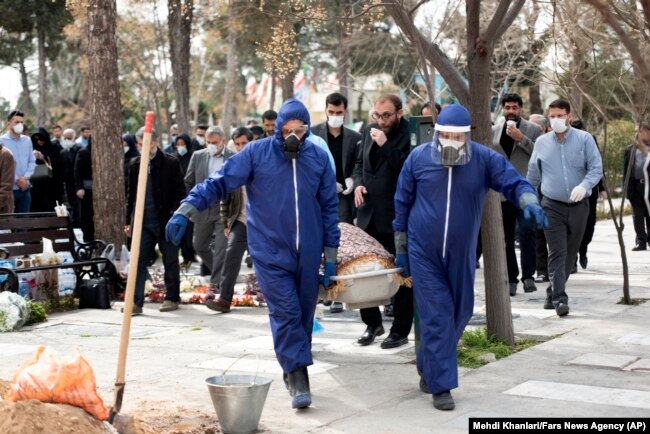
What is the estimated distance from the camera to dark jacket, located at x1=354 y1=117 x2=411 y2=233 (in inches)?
356

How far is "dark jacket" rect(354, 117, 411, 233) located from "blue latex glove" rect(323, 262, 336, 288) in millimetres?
1940

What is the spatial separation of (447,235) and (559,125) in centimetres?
400

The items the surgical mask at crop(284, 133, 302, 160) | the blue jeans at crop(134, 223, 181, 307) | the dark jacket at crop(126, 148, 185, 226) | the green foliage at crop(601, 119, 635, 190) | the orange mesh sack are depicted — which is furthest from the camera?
the green foliage at crop(601, 119, 635, 190)

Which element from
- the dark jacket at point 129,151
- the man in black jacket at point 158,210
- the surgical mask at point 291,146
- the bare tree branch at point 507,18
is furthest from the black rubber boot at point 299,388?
the dark jacket at point 129,151

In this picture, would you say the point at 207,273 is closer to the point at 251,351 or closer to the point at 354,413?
the point at 251,351

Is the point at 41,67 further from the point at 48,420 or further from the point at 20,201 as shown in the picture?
the point at 48,420

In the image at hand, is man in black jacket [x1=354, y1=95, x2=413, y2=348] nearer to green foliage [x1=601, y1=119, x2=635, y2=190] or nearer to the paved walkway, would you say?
the paved walkway

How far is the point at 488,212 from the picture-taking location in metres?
8.73

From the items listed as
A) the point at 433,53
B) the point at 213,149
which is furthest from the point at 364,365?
the point at 213,149

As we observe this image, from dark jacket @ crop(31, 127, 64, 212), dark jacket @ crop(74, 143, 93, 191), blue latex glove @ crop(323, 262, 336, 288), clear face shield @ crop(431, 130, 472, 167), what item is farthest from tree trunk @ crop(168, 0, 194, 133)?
clear face shield @ crop(431, 130, 472, 167)

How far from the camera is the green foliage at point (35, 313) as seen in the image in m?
10.5

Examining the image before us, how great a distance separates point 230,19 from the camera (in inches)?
1064

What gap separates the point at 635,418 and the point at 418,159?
2110 mm

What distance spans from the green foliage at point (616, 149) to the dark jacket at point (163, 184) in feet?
59.6
